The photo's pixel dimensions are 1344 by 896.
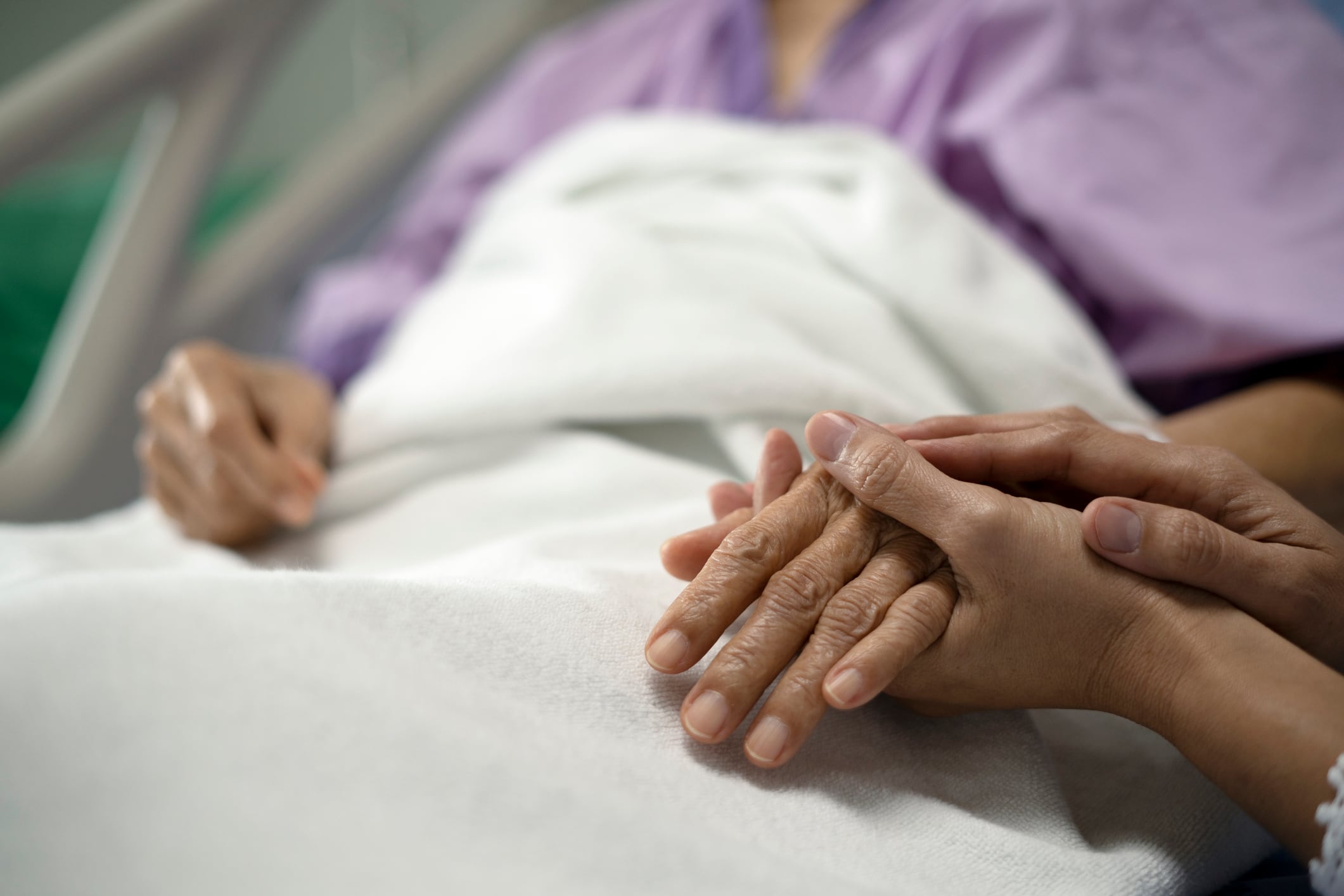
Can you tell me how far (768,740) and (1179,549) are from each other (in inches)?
7.2

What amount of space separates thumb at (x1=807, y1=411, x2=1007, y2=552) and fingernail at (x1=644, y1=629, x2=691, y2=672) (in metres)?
0.10

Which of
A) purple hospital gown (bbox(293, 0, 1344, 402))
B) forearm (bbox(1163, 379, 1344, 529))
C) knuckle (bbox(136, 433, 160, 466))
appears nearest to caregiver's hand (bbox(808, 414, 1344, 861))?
forearm (bbox(1163, 379, 1344, 529))

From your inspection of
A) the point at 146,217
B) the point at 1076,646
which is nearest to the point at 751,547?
the point at 1076,646

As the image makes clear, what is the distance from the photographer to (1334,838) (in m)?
0.32

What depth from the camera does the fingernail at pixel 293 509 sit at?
624 millimetres

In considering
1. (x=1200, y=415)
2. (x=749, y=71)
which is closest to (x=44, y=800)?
(x=1200, y=415)

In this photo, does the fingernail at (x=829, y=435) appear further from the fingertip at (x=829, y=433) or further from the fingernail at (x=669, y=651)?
the fingernail at (x=669, y=651)

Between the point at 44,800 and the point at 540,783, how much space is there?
153 mm

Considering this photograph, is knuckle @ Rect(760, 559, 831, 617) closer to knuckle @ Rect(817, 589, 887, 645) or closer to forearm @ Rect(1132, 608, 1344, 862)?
knuckle @ Rect(817, 589, 887, 645)

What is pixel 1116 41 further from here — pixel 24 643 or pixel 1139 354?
pixel 24 643

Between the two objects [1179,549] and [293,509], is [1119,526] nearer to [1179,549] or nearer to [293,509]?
[1179,549]

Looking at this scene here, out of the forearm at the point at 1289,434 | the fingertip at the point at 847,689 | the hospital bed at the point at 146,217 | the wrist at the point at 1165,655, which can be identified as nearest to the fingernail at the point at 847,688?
the fingertip at the point at 847,689

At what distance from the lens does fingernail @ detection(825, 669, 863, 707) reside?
13.6 inches

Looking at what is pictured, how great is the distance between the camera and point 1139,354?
28.9 inches
